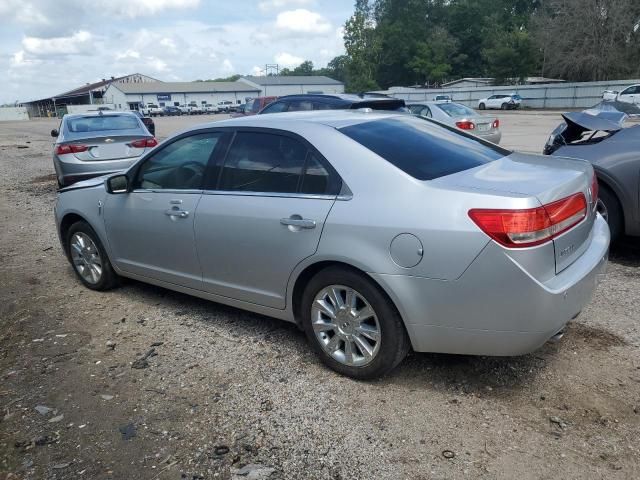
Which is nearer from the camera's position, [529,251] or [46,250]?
[529,251]

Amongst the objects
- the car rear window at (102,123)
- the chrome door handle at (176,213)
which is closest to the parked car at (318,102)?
the car rear window at (102,123)

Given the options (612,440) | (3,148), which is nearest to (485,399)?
Answer: (612,440)

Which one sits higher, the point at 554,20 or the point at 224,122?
the point at 554,20

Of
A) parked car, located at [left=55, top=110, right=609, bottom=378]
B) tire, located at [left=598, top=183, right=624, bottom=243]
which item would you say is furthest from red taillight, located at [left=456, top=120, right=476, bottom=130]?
parked car, located at [left=55, top=110, right=609, bottom=378]

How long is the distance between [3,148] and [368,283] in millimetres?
26519

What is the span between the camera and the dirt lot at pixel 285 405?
2695 millimetres

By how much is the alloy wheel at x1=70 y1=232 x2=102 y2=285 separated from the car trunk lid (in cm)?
346

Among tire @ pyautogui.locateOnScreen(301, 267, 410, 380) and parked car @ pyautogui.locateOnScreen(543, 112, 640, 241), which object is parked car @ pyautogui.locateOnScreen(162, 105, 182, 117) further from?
tire @ pyautogui.locateOnScreen(301, 267, 410, 380)

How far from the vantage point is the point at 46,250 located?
6906mm

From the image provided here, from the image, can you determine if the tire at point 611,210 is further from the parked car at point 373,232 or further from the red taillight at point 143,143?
the red taillight at point 143,143

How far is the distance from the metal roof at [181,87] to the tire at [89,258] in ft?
312

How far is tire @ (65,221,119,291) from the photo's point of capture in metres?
5.04

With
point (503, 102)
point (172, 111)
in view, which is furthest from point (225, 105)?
point (503, 102)

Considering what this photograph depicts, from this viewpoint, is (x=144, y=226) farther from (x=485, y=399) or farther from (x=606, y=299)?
(x=606, y=299)
